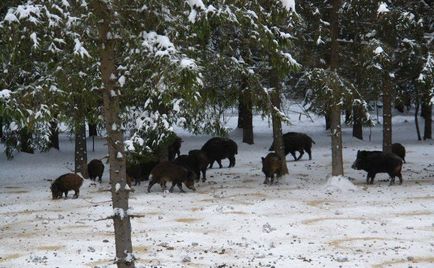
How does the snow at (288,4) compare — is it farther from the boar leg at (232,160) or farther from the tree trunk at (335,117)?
the boar leg at (232,160)

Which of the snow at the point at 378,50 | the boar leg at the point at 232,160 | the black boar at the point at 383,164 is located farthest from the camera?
the boar leg at the point at 232,160

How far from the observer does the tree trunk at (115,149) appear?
661cm

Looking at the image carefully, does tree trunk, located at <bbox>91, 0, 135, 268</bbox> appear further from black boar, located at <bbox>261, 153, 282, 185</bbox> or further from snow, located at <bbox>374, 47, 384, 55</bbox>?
black boar, located at <bbox>261, 153, 282, 185</bbox>

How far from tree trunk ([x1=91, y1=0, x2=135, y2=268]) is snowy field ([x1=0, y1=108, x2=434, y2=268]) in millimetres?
2823

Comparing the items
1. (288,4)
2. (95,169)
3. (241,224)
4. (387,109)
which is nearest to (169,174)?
(95,169)

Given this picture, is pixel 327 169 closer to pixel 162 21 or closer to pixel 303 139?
pixel 303 139

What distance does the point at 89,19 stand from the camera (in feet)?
20.8

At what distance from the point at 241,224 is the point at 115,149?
6.59 meters

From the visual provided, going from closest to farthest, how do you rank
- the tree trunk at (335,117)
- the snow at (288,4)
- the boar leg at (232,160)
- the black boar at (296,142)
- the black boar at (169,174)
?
1. the snow at (288,4)
2. the black boar at (169,174)
3. the tree trunk at (335,117)
4. the boar leg at (232,160)
5. the black boar at (296,142)

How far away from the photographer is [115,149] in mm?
6637

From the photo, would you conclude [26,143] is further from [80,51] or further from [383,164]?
[80,51]

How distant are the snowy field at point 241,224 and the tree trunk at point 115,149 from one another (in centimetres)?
282

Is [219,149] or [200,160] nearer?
[200,160]

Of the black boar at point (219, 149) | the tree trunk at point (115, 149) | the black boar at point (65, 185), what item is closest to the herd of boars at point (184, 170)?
the black boar at point (65, 185)
